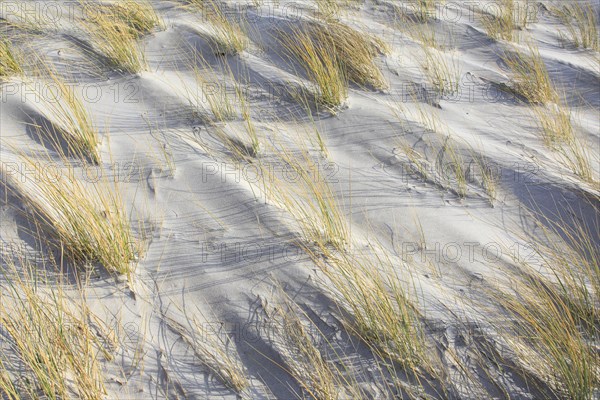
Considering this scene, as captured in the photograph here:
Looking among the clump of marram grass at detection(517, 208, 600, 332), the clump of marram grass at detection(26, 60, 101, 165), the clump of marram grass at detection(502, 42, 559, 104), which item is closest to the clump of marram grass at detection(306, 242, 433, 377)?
the clump of marram grass at detection(517, 208, 600, 332)

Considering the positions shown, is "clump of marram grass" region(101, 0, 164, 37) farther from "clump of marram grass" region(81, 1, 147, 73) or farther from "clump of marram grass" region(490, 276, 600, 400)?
"clump of marram grass" region(490, 276, 600, 400)

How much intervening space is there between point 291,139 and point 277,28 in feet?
3.78

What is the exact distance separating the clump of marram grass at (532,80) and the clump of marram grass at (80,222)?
7.87ft

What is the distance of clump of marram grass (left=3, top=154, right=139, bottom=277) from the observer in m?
1.87

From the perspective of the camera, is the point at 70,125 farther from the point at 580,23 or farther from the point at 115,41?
the point at 580,23

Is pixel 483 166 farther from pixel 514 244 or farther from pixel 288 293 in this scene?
pixel 288 293

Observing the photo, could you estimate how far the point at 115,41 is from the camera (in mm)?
2998

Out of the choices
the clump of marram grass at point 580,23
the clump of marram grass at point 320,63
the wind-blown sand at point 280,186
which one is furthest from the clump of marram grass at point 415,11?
the clump of marram grass at point 580,23

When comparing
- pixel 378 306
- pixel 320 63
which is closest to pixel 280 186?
pixel 378 306

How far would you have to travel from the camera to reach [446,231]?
7.26 ft

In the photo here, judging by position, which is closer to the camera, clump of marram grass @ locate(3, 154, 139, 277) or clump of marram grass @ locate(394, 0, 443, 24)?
clump of marram grass @ locate(3, 154, 139, 277)

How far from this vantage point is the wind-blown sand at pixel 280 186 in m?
1.72

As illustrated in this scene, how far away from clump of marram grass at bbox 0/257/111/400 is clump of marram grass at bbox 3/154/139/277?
0.18 meters

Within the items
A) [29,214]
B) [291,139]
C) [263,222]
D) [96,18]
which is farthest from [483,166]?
[96,18]
